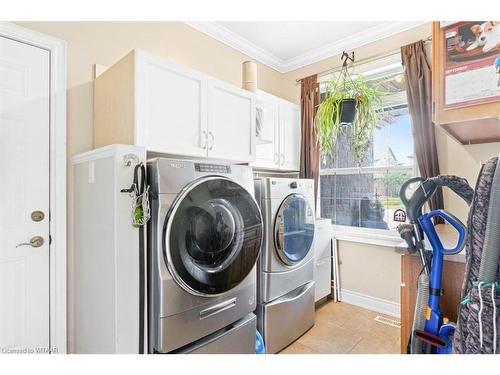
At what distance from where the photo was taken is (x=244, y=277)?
5.43ft

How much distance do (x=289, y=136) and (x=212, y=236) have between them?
1.87 metres

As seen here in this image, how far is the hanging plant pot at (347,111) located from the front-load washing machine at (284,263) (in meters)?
0.66

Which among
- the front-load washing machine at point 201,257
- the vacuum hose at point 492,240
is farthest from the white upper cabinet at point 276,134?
the vacuum hose at point 492,240

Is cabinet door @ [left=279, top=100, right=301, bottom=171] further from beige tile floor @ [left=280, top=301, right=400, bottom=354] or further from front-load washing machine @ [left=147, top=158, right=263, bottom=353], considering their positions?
beige tile floor @ [left=280, top=301, right=400, bottom=354]

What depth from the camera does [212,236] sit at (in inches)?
58.7

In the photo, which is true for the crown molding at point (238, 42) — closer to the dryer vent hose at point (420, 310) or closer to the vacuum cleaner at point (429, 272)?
the vacuum cleaner at point (429, 272)

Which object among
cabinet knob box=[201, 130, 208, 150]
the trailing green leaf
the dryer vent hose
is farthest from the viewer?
the trailing green leaf

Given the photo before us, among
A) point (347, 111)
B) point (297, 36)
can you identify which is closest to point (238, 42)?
point (297, 36)

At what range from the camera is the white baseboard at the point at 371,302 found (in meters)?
2.54

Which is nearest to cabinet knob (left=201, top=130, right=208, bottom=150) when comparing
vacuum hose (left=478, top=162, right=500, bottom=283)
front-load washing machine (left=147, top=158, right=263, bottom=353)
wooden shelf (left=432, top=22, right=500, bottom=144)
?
front-load washing machine (left=147, top=158, right=263, bottom=353)

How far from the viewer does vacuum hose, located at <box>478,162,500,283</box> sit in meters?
0.63

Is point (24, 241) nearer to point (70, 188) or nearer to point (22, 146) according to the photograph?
point (70, 188)

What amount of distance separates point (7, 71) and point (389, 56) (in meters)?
2.98

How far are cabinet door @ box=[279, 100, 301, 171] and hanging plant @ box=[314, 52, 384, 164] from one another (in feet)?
1.60
